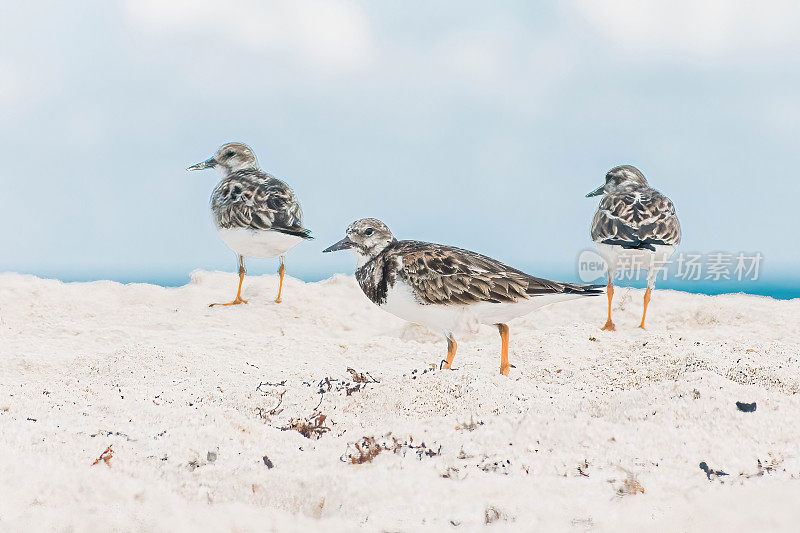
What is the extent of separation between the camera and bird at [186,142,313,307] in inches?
416

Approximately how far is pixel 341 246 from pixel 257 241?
4.73 metres

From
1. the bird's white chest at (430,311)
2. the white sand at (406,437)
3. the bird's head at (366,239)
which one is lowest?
the white sand at (406,437)

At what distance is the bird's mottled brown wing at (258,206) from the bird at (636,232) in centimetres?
446

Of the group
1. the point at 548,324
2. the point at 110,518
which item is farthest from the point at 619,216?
the point at 110,518

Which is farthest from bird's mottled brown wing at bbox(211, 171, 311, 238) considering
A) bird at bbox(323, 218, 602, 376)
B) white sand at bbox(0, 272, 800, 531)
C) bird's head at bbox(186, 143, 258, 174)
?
bird at bbox(323, 218, 602, 376)

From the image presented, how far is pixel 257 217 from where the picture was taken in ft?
34.8

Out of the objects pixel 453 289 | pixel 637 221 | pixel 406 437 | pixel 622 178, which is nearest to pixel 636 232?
pixel 637 221

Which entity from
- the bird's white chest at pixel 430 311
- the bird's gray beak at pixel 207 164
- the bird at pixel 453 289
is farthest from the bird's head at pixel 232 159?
the bird's white chest at pixel 430 311

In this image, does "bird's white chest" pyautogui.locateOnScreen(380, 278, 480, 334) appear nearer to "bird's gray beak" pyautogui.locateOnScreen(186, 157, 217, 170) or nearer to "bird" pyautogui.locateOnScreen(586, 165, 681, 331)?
"bird" pyautogui.locateOnScreen(586, 165, 681, 331)

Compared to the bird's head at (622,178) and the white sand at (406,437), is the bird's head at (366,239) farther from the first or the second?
the bird's head at (622,178)

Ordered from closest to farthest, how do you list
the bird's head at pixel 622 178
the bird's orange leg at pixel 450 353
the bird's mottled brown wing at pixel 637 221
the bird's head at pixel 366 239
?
the bird's orange leg at pixel 450 353, the bird's head at pixel 366 239, the bird's mottled brown wing at pixel 637 221, the bird's head at pixel 622 178

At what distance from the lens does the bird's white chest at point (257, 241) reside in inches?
419

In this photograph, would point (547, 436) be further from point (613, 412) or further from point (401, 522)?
point (401, 522)

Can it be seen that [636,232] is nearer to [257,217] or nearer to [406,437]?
[257,217]
